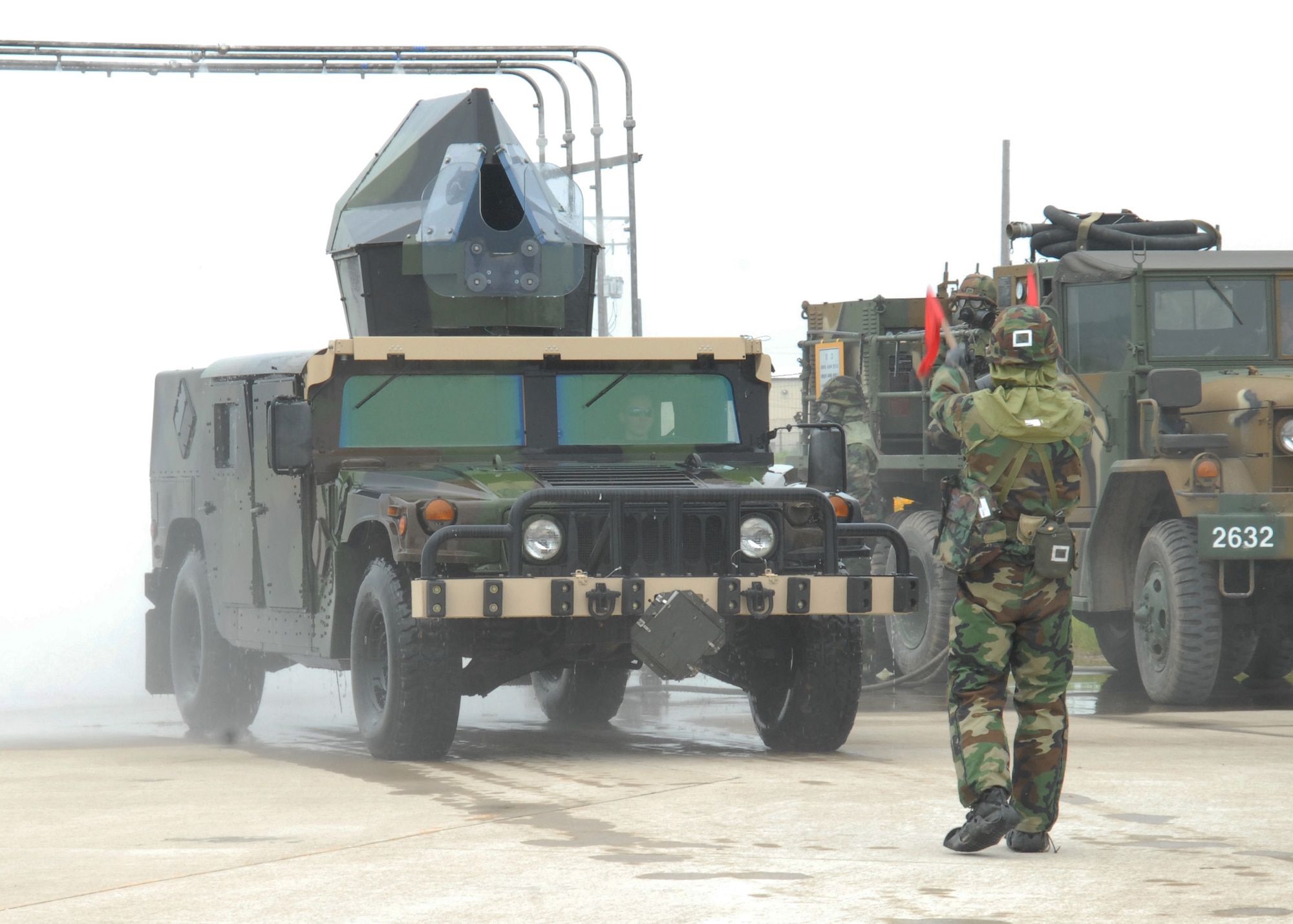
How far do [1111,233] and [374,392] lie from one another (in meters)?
5.93

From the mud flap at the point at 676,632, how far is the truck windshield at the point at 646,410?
1.40 meters

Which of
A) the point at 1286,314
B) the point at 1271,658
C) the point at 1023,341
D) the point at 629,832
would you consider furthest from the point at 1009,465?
the point at 1271,658

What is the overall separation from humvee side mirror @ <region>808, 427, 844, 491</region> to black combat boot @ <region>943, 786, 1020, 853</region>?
148 inches

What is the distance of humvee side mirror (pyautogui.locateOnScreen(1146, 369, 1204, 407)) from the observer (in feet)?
39.7

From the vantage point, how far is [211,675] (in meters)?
12.1

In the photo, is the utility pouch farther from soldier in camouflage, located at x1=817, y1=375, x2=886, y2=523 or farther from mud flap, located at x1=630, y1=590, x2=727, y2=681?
soldier in camouflage, located at x1=817, y1=375, x2=886, y2=523

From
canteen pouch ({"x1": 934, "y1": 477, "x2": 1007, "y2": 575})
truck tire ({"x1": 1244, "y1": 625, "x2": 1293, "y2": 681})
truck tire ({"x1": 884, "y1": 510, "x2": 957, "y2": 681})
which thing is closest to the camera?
canteen pouch ({"x1": 934, "y1": 477, "x2": 1007, "y2": 575})

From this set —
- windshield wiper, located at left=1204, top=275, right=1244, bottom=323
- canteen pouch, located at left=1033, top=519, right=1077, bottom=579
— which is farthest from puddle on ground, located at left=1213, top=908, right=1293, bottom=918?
windshield wiper, located at left=1204, top=275, right=1244, bottom=323

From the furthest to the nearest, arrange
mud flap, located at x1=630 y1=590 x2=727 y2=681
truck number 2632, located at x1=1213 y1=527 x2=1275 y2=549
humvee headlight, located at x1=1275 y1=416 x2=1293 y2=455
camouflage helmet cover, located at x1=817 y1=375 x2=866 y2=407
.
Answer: camouflage helmet cover, located at x1=817 y1=375 x2=866 y2=407 → humvee headlight, located at x1=1275 y1=416 x2=1293 y2=455 → truck number 2632, located at x1=1213 y1=527 x2=1275 y2=549 → mud flap, located at x1=630 y1=590 x2=727 y2=681

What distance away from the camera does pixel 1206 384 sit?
12.5 meters

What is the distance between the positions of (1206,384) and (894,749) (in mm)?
3776

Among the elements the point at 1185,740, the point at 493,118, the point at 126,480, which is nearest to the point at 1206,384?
the point at 1185,740

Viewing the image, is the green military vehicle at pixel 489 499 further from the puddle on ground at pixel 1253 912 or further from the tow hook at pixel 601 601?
the puddle on ground at pixel 1253 912

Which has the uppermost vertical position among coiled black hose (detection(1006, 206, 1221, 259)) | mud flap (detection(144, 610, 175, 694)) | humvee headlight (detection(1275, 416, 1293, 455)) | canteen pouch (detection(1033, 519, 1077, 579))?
coiled black hose (detection(1006, 206, 1221, 259))
